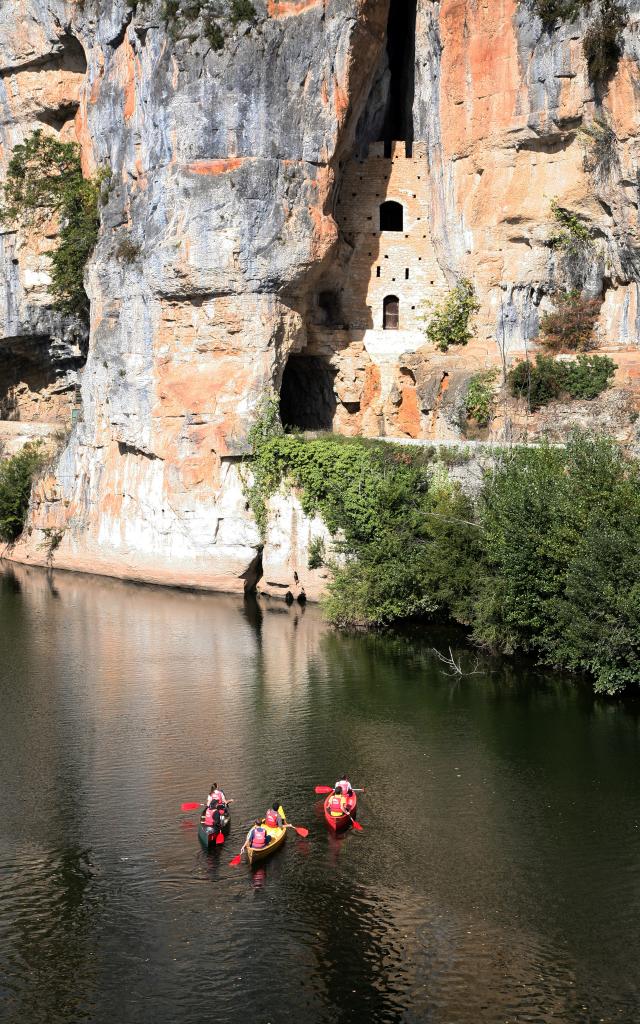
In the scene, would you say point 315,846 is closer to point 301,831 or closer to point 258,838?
point 301,831

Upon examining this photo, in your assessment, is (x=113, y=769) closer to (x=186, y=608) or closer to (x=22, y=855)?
(x=22, y=855)

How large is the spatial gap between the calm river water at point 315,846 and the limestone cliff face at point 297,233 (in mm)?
9109

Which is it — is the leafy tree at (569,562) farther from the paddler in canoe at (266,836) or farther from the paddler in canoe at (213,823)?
the paddler in canoe at (213,823)

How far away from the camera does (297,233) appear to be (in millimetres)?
35000

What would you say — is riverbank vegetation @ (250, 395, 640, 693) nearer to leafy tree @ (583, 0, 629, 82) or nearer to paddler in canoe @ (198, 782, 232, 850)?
paddler in canoe @ (198, 782, 232, 850)

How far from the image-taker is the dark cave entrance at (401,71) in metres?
39.2

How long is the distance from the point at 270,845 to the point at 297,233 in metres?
21.4

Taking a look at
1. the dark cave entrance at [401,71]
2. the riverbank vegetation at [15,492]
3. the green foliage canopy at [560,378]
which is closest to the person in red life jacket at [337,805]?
the green foliage canopy at [560,378]

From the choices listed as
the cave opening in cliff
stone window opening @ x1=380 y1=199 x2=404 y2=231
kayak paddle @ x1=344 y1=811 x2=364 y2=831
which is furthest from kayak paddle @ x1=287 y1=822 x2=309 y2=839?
stone window opening @ x1=380 y1=199 x2=404 y2=231

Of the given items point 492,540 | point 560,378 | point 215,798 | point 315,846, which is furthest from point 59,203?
point 315,846

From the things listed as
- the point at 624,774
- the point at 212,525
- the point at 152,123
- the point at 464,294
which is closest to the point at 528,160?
the point at 464,294

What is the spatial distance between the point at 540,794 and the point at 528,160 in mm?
22332

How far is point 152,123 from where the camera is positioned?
3544 centimetres

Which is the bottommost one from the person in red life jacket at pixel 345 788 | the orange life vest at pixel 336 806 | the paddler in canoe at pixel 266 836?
the paddler in canoe at pixel 266 836
